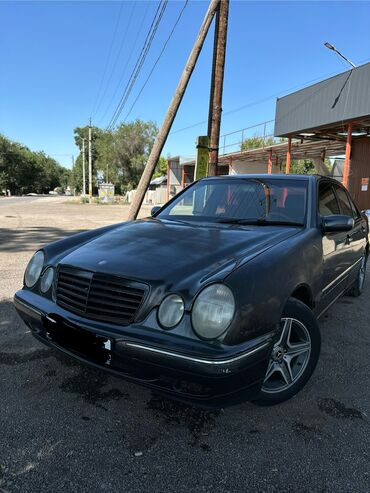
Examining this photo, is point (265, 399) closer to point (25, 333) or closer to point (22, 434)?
point (22, 434)

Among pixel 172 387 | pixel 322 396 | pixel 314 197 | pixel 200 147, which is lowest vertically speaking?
pixel 322 396

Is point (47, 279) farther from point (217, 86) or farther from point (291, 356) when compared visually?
point (217, 86)

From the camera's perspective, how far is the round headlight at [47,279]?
266 centimetres

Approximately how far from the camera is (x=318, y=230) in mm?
3096

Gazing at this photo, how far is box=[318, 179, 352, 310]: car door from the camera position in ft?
10.6

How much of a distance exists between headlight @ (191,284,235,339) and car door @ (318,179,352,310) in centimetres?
145

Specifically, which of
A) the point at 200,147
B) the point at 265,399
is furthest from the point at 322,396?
the point at 200,147

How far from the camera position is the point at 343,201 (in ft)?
14.3

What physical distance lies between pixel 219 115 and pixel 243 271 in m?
6.80

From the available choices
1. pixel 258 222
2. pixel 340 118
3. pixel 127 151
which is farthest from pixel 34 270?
pixel 127 151

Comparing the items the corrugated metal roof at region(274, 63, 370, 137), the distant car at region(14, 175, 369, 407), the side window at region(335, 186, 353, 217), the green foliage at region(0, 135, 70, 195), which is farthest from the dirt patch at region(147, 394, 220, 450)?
the green foliage at region(0, 135, 70, 195)

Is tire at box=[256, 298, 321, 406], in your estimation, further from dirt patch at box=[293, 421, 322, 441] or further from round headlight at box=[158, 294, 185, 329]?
round headlight at box=[158, 294, 185, 329]

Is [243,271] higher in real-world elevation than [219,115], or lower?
lower

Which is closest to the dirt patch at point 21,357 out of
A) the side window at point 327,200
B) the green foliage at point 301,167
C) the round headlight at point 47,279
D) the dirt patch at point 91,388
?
the dirt patch at point 91,388
